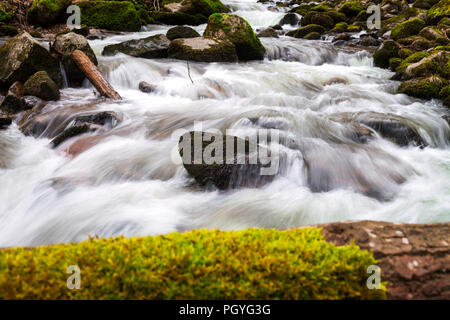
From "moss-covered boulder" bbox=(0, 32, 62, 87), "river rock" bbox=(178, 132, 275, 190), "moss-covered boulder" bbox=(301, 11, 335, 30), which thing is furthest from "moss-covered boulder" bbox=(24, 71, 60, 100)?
"moss-covered boulder" bbox=(301, 11, 335, 30)


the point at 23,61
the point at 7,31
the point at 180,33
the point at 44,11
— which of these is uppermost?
the point at 44,11

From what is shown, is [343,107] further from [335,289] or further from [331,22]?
[331,22]

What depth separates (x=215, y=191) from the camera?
4.36 meters

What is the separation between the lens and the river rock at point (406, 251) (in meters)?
1.83

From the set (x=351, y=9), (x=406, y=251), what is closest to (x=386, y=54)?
(x=351, y=9)

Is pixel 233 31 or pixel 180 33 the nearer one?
pixel 233 31

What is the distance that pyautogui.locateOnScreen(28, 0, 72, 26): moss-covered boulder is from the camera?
1472 cm

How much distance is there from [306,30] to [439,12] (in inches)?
238

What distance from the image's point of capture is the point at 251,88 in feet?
28.3

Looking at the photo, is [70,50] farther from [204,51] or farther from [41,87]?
[204,51]

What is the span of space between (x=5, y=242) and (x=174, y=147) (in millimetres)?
2718

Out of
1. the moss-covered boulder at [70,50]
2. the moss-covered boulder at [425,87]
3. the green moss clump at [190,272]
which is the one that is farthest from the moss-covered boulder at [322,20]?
the green moss clump at [190,272]

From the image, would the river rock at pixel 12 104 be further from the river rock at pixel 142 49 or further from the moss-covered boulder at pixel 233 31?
the moss-covered boulder at pixel 233 31
